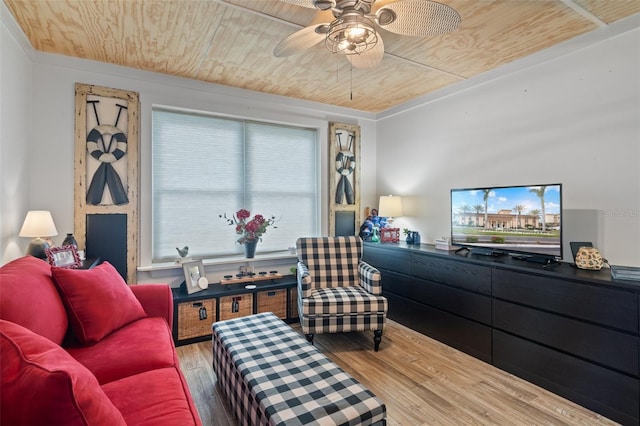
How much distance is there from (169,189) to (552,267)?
3503mm

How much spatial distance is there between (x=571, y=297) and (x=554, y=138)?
1.34 m

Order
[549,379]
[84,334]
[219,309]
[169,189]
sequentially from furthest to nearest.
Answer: [169,189] < [219,309] < [549,379] < [84,334]

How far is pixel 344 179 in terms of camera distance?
4297 millimetres

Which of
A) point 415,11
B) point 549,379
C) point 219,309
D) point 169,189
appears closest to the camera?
point 415,11

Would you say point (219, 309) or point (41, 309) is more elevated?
point (41, 309)

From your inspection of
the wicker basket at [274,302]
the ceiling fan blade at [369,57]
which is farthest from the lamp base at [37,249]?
the ceiling fan blade at [369,57]

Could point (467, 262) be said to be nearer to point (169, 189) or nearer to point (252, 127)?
point (252, 127)

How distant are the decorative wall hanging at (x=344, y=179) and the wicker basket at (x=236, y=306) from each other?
1.44 metres

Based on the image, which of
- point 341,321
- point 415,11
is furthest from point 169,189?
point 415,11

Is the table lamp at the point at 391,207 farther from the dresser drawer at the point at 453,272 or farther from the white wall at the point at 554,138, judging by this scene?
the dresser drawer at the point at 453,272

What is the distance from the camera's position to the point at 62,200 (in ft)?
9.11

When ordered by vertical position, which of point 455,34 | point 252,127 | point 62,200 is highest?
point 455,34

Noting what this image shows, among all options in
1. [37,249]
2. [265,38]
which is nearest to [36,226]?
[37,249]

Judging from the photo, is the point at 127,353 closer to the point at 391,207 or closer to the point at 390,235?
the point at 390,235
